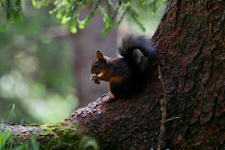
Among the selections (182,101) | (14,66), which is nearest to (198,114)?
(182,101)

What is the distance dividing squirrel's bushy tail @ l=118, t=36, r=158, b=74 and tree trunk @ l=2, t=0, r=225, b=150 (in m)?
0.08

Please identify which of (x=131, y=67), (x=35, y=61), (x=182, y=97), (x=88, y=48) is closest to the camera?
(x=182, y=97)

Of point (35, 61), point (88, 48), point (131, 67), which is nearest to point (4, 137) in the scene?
point (131, 67)

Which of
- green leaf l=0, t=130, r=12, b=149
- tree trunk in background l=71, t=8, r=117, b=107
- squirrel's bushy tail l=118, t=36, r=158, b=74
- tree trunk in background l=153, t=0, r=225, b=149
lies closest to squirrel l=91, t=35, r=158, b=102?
squirrel's bushy tail l=118, t=36, r=158, b=74

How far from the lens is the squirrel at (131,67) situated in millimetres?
2059

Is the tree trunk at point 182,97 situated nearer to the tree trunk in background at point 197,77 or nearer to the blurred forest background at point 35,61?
the tree trunk in background at point 197,77

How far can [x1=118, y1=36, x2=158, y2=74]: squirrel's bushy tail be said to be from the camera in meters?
2.03

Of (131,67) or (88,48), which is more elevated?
(88,48)

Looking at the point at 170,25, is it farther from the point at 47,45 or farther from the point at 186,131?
the point at 47,45

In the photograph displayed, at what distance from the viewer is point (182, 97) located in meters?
1.85

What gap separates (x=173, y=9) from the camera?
200 cm

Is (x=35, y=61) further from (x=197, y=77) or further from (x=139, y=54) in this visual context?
(x=197, y=77)

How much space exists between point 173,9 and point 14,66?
6917mm

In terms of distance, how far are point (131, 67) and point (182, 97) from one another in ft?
1.83
